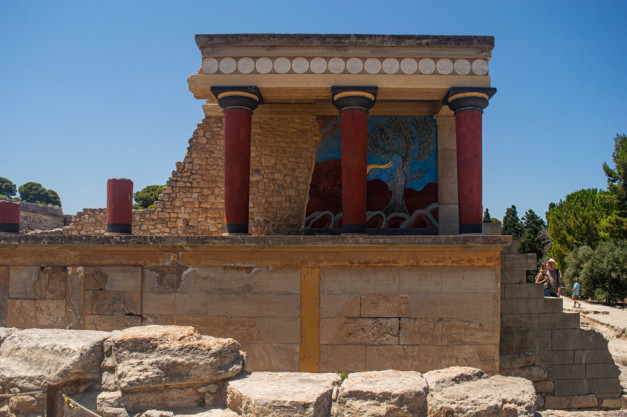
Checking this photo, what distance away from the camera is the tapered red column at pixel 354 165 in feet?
30.5

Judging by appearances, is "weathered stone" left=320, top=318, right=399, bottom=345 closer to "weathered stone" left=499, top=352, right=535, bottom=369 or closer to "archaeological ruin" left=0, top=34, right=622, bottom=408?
"archaeological ruin" left=0, top=34, right=622, bottom=408

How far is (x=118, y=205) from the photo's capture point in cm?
845

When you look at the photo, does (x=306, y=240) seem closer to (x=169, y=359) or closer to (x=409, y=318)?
(x=409, y=318)

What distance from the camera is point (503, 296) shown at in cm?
828

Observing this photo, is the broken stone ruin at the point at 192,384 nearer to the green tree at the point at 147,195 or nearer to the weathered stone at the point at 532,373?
the weathered stone at the point at 532,373

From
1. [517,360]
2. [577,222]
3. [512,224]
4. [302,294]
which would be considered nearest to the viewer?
[302,294]

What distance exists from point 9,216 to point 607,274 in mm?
23197

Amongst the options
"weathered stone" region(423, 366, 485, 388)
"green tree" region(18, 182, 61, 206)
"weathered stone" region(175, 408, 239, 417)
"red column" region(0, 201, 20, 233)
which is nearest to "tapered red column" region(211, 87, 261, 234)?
"red column" region(0, 201, 20, 233)

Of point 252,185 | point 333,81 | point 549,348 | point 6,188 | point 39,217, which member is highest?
point 6,188

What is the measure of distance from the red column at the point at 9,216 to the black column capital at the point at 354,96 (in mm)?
6161

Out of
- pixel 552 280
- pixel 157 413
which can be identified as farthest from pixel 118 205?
pixel 552 280

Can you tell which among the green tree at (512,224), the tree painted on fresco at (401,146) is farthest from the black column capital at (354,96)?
the green tree at (512,224)

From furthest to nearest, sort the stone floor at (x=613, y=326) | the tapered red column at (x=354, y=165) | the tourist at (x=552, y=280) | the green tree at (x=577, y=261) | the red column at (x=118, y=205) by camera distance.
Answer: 1. the green tree at (x=577, y=261)
2. the tourist at (x=552, y=280)
3. the stone floor at (x=613, y=326)
4. the tapered red column at (x=354, y=165)
5. the red column at (x=118, y=205)

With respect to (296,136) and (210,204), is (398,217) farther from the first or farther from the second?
(210,204)
